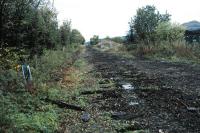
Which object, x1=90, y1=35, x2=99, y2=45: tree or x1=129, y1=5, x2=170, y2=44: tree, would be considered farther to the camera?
x1=90, y1=35, x2=99, y2=45: tree

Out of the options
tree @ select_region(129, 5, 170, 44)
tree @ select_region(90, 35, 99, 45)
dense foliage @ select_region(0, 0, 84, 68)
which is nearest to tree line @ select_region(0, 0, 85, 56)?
dense foliage @ select_region(0, 0, 84, 68)

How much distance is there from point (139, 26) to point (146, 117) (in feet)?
145

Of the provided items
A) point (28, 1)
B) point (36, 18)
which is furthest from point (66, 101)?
point (36, 18)

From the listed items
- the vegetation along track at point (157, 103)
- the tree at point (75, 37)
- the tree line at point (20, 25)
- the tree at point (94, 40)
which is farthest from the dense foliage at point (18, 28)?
the tree at point (94, 40)

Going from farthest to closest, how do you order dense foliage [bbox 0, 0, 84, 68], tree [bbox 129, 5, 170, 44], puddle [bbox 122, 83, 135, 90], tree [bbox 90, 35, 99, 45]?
tree [bbox 90, 35, 99, 45] < tree [bbox 129, 5, 170, 44] < dense foliage [bbox 0, 0, 84, 68] < puddle [bbox 122, 83, 135, 90]

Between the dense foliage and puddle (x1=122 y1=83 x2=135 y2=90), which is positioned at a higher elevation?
the dense foliage

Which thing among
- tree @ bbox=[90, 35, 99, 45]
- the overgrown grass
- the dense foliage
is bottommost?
tree @ bbox=[90, 35, 99, 45]

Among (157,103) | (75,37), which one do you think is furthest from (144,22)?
(157,103)

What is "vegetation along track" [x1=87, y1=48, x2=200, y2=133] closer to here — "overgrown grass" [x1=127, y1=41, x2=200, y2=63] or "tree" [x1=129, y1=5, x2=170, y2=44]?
"overgrown grass" [x1=127, y1=41, x2=200, y2=63]

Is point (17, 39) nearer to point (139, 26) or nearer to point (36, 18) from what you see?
point (36, 18)

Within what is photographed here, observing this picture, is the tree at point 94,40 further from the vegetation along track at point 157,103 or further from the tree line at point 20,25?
the vegetation along track at point 157,103

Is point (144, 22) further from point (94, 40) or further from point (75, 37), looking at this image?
point (94, 40)

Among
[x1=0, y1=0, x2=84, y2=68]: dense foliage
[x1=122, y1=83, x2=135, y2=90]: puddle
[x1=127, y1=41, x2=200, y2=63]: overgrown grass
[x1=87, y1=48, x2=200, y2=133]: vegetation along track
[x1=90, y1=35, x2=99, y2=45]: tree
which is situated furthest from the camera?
[x1=90, y1=35, x2=99, y2=45]: tree

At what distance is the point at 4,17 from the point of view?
17516mm
